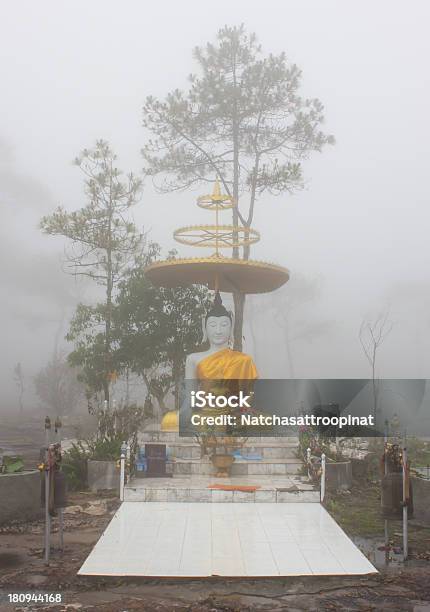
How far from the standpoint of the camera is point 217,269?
14172mm

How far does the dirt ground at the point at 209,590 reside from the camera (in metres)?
5.50

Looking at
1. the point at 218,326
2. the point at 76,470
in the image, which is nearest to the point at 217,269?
the point at 218,326

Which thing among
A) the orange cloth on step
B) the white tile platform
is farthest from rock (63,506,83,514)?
the orange cloth on step

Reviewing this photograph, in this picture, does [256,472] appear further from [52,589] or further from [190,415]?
[52,589]

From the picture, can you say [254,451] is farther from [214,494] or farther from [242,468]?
[214,494]

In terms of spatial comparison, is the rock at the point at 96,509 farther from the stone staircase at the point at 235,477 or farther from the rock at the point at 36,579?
the rock at the point at 36,579

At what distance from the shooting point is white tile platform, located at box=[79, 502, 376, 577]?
6.42 m

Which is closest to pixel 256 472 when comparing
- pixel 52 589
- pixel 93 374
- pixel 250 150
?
pixel 52 589

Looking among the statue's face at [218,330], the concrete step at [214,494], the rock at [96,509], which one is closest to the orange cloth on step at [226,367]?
the statue's face at [218,330]

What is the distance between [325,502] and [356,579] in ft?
10.6

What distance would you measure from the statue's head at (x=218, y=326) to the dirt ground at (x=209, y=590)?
7.45 metres

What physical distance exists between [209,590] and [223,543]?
1408 mm

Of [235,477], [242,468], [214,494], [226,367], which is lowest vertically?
[214,494]

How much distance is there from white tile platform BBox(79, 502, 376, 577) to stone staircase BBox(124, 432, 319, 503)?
0.21 meters
